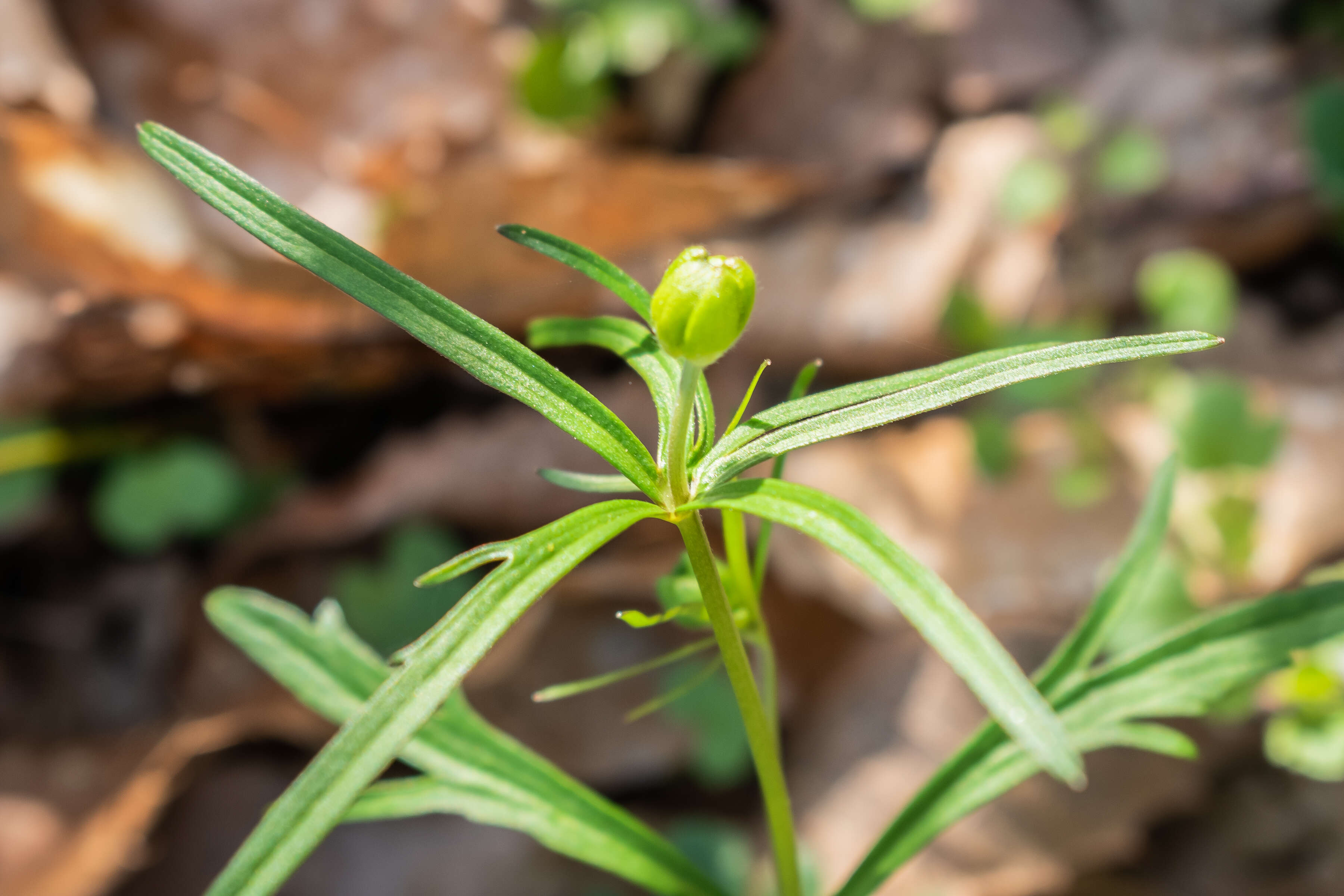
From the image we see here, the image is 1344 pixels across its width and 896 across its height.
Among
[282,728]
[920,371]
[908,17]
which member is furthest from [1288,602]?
[908,17]

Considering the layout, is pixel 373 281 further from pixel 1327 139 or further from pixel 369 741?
pixel 1327 139

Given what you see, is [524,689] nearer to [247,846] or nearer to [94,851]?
[94,851]

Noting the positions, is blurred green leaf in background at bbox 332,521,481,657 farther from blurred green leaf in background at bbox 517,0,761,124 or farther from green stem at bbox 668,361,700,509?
green stem at bbox 668,361,700,509

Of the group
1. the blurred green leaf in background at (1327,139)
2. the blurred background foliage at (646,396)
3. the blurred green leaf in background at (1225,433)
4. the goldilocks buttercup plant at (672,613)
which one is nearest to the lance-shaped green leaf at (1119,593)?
the goldilocks buttercup plant at (672,613)

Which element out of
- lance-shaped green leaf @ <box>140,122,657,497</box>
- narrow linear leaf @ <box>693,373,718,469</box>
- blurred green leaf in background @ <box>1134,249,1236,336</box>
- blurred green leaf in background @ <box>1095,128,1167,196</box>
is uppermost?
blurred green leaf in background @ <box>1095,128,1167,196</box>

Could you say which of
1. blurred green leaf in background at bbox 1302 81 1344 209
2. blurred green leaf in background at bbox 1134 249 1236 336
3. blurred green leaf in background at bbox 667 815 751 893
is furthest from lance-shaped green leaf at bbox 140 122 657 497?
blurred green leaf in background at bbox 1302 81 1344 209

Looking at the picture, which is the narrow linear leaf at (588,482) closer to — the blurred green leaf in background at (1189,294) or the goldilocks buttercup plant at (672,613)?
the goldilocks buttercup plant at (672,613)

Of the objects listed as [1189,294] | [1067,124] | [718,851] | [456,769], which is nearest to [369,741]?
[456,769]
